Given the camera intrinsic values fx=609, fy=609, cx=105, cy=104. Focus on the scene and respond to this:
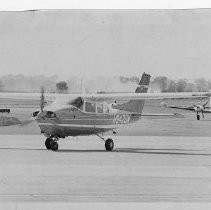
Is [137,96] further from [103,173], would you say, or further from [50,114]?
[103,173]

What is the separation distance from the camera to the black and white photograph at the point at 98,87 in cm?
1153

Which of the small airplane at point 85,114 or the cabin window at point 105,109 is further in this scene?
the cabin window at point 105,109

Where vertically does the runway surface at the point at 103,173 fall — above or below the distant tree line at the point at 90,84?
below

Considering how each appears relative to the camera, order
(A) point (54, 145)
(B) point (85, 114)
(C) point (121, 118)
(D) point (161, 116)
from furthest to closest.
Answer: (C) point (121, 118) < (D) point (161, 116) < (B) point (85, 114) < (A) point (54, 145)

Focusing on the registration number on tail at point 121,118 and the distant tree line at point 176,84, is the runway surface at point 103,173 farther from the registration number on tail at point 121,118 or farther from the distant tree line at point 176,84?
the distant tree line at point 176,84

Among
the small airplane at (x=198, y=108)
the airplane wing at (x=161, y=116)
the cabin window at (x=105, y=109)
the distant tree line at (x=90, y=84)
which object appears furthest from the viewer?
the airplane wing at (x=161, y=116)

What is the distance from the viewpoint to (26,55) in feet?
43.4

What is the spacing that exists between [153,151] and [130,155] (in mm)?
1344

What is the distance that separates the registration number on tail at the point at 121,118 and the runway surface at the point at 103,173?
2.74 ft

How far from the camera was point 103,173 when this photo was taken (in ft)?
43.2

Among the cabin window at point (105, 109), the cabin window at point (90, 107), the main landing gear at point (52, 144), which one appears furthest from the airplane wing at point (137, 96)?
the main landing gear at point (52, 144)

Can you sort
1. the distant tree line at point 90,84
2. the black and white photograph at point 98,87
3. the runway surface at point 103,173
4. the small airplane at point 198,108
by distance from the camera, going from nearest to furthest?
the runway surface at point 103,173 → the black and white photograph at point 98,87 → the distant tree line at point 90,84 → the small airplane at point 198,108

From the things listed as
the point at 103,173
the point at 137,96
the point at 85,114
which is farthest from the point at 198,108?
the point at 103,173

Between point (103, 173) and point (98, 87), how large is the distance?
2.34 meters
